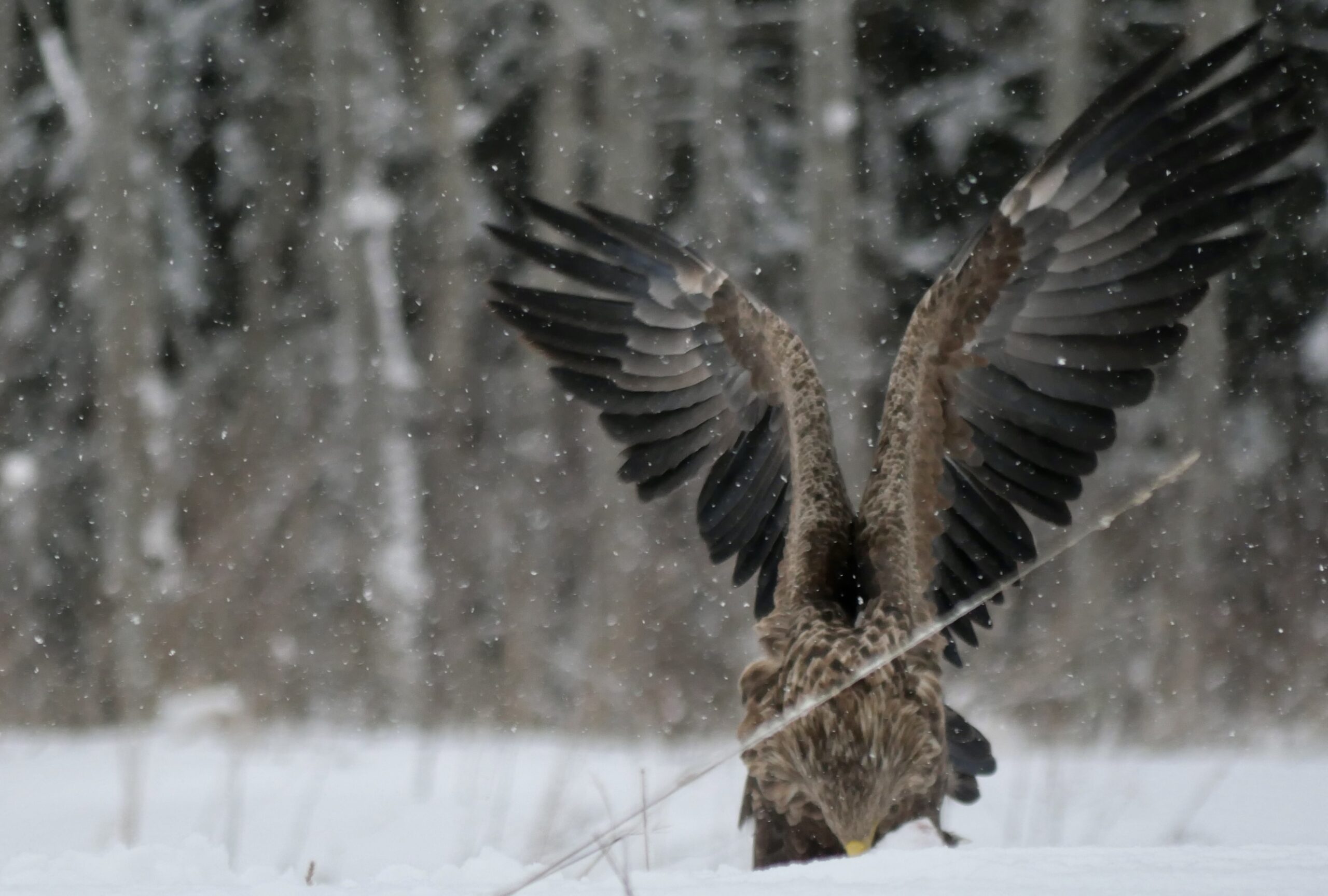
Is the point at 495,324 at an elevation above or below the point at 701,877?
above

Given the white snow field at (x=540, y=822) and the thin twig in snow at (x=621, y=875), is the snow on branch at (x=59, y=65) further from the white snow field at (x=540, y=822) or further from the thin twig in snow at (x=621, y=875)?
the thin twig in snow at (x=621, y=875)

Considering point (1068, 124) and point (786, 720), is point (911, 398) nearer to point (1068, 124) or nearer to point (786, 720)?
point (786, 720)

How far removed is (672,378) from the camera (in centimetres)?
449

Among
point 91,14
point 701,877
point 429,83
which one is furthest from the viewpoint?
point 429,83

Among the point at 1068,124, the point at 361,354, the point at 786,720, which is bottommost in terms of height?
the point at 786,720

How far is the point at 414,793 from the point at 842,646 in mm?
2622

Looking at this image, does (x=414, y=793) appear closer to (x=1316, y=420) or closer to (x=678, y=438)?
(x=678, y=438)

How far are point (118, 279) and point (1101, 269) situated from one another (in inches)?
304

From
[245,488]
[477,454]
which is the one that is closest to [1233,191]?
[245,488]

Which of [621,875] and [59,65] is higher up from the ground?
[59,65]

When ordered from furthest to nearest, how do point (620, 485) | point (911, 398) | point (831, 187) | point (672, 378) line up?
point (831, 187)
point (620, 485)
point (672, 378)
point (911, 398)

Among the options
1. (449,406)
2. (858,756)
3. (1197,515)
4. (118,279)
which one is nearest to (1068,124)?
(1197,515)

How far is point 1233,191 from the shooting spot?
386 cm

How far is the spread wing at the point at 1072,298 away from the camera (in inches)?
144
